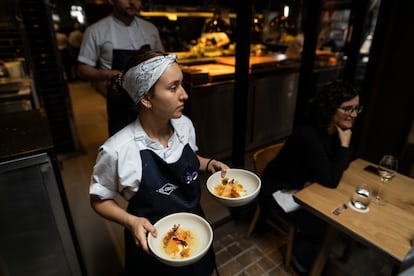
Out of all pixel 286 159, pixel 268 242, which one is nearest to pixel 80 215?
pixel 268 242

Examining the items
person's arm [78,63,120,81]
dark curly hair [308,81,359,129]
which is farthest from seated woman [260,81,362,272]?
person's arm [78,63,120,81]

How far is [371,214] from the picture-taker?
51.1 inches

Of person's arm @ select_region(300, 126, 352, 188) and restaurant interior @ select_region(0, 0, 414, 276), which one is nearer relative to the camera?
restaurant interior @ select_region(0, 0, 414, 276)

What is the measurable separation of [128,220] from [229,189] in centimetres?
46

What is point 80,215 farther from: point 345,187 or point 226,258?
point 345,187

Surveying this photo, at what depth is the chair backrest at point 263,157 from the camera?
185 centimetres

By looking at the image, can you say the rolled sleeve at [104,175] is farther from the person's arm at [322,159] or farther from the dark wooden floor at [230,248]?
the person's arm at [322,159]

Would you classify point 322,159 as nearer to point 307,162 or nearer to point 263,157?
point 307,162

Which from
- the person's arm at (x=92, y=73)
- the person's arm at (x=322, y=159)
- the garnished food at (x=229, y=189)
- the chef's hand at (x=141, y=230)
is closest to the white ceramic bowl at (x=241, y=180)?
the garnished food at (x=229, y=189)

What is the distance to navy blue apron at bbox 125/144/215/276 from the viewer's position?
3.43 feet

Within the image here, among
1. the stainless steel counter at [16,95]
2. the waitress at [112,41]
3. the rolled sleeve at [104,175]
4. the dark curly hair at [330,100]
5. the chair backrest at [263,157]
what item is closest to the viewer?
the rolled sleeve at [104,175]

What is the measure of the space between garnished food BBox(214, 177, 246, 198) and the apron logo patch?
0.66ft

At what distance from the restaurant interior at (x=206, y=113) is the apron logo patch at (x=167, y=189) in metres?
0.24

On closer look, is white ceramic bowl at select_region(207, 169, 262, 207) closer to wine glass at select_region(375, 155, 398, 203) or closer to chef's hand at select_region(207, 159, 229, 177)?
chef's hand at select_region(207, 159, 229, 177)
